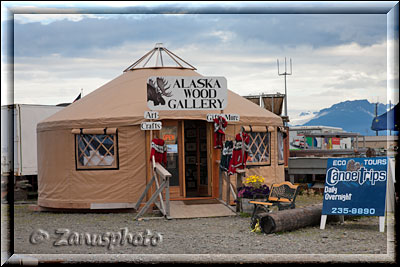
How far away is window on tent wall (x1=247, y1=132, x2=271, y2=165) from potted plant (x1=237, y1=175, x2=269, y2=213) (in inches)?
Result: 56.0

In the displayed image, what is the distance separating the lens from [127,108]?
10.2m

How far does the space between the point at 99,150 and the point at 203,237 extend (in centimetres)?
355

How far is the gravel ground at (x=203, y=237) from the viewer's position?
256 inches

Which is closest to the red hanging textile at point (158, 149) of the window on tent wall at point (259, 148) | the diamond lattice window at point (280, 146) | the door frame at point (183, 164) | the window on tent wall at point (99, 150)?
the door frame at point (183, 164)

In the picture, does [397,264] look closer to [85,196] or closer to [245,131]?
[245,131]

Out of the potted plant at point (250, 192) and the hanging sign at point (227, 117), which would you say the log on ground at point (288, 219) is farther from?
the hanging sign at point (227, 117)

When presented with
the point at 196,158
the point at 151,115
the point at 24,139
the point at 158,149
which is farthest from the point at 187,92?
the point at 24,139

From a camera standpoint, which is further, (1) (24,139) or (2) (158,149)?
(1) (24,139)

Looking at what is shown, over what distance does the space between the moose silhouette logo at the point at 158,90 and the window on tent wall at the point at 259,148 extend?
2.10 metres

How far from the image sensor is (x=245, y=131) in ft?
34.4

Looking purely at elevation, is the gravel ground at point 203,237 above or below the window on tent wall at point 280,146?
below

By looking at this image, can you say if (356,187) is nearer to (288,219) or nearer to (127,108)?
(288,219)

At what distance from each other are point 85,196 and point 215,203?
2466 mm

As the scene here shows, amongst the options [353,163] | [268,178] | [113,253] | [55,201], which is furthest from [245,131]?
[113,253]
